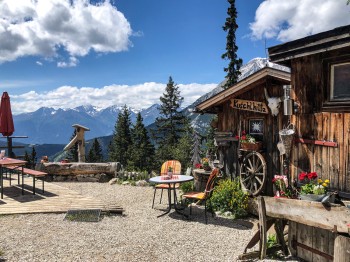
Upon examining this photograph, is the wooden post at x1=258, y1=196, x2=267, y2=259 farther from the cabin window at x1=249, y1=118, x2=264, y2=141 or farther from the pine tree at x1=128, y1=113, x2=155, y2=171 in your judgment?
the pine tree at x1=128, y1=113, x2=155, y2=171

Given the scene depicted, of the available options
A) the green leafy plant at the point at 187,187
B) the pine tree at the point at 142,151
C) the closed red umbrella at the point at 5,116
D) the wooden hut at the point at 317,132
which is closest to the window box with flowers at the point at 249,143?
the wooden hut at the point at 317,132

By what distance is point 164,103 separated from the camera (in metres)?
45.4

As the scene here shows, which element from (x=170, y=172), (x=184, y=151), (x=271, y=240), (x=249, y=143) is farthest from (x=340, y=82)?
(x=184, y=151)

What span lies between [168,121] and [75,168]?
30056 mm

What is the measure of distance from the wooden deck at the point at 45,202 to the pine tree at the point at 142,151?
35777 mm

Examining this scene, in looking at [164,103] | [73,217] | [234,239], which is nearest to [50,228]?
[73,217]

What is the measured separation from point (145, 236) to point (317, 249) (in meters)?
3.89

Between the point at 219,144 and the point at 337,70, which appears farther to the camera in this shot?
the point at 219,144

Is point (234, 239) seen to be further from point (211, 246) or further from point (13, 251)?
point (13, 251)

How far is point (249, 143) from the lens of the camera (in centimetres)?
910

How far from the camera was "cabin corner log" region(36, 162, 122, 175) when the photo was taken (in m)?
15.0

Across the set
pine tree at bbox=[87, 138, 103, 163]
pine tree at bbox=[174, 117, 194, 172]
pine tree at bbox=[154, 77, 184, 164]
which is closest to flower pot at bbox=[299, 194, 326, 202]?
pine tree at bbox=[174, 117, 194, 172]

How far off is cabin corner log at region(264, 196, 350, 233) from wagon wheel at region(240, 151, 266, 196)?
2971mm

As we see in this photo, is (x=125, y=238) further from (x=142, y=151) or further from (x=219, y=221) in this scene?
(x=142, y=151)
